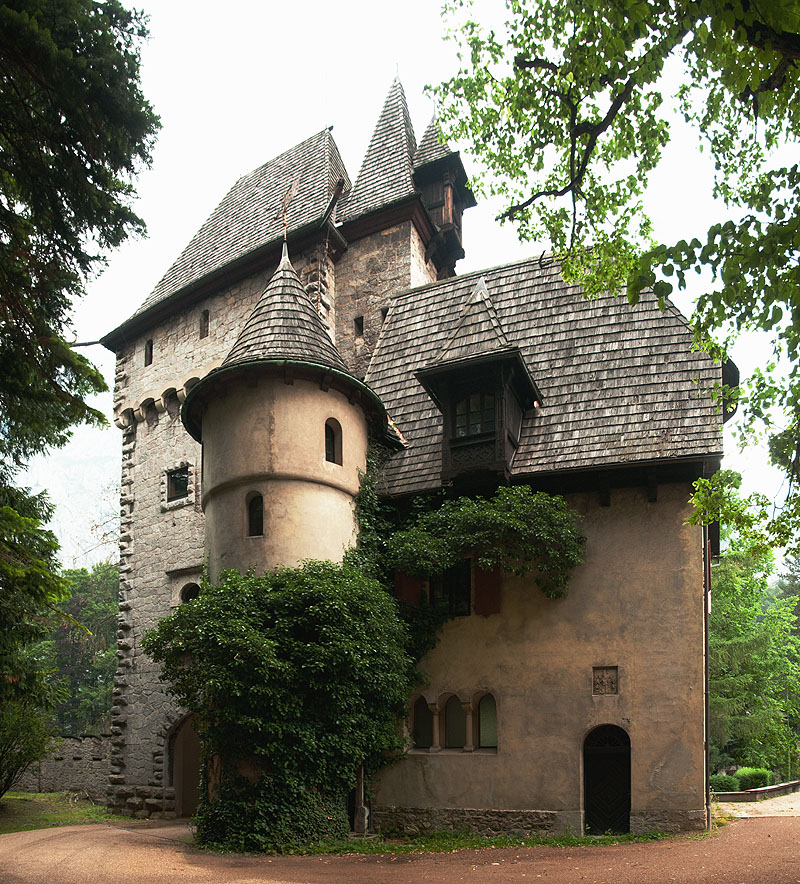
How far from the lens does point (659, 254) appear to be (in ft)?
27.2

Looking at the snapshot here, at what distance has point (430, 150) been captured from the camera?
83.9 ft

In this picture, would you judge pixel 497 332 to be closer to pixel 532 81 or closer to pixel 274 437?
pixel 274 437

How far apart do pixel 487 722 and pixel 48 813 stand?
1143 cm

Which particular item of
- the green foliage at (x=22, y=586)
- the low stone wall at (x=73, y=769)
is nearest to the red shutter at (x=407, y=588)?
the green foliage at (x=22, y=586)

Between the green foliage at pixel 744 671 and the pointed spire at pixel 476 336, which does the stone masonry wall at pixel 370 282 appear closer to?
the pointed spire at pixel 476 336

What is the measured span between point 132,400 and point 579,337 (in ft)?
44.0

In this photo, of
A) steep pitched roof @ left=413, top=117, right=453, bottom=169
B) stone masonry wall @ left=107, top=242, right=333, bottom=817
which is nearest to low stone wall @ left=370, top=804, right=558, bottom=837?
stone masonry wall @ left=107, top=242, right=333, bottom=817

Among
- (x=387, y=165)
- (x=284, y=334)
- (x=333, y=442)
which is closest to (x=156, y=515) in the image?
(x=333, y=442)

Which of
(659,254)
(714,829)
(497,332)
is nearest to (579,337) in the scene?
(497,332)

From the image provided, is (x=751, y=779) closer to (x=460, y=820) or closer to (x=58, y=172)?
(x=460, y=820)

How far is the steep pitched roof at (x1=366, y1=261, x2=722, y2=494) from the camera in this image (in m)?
16.6

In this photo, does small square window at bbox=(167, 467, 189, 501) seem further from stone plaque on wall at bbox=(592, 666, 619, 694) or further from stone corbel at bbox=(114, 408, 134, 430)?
stone plaque on wall at bbox=(592, 666, 619, 694)

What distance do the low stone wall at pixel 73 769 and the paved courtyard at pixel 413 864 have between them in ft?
40.8

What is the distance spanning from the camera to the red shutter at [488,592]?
673 inches
